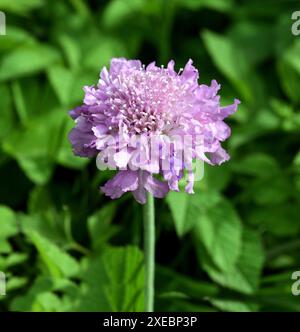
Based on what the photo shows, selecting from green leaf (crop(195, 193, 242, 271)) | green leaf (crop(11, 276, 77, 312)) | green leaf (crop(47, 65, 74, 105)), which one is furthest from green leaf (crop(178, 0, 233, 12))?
green leaf (crop(11, 276, 77, 312))

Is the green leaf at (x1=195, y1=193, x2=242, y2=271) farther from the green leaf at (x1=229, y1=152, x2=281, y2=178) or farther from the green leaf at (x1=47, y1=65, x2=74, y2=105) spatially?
the green leaf at (x1=47, y1=65, x2=74, y2=105)

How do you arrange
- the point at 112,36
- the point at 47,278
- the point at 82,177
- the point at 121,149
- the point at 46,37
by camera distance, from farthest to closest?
the point at 46,37 → the point at 112,36 → the point at 82,177 → the point at 47,278 → the point at 121,149

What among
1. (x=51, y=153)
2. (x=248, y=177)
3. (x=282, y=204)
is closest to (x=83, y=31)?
(x=51, y=153)

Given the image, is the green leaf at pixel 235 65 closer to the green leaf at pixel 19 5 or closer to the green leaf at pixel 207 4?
the green leaf at pixel 207 4

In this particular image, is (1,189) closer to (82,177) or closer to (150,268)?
(82,177)

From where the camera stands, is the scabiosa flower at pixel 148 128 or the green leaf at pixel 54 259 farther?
the green leaf at pixel 54 259

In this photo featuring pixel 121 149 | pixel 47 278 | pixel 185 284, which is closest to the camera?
pixel 121 149

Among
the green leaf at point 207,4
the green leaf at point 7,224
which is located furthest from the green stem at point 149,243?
the green leaf at point 207,4

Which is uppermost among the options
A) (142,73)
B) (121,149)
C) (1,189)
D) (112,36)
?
(112,36)
